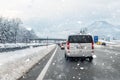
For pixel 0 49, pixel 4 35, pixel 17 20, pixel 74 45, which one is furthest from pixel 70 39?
pixel 17 20

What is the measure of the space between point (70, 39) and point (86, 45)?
1.40 metres

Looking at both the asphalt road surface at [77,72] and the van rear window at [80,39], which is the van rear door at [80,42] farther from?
the asphalt road surface at [77,72]

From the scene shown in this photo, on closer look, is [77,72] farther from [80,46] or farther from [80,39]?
[80,39]

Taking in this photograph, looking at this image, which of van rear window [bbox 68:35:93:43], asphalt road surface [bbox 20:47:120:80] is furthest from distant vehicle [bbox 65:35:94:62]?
asphalt road surface [bbox 20:47:120:80]

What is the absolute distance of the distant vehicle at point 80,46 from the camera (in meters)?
21.3

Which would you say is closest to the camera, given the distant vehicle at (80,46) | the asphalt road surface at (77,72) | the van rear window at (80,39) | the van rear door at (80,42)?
the asphalt road surface at (77,72)

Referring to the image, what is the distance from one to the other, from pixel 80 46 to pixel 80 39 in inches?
28.9

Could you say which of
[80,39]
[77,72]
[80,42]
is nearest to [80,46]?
[80,42]

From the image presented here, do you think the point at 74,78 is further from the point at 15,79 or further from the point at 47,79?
the point at 15,79

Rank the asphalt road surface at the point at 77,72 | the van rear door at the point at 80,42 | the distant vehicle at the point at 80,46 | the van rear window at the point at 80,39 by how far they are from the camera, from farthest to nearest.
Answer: the van rear window at the point at 80,39 < the van rear door at the point at 80,42 < the distant vehicle at the point at 80,46 < the asphalt road surface at the point at 77,72

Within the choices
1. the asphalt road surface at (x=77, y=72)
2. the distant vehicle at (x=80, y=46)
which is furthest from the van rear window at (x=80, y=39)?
the asphalt road surface at (x=77, y=72)

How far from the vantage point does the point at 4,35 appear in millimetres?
132250

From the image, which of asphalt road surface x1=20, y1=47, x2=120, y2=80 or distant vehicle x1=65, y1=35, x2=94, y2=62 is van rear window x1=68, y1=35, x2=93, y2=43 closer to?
distant vehicle x1=65, y1=35, x2=94, y2=62

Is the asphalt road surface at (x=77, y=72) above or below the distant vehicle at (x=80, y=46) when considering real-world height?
below
